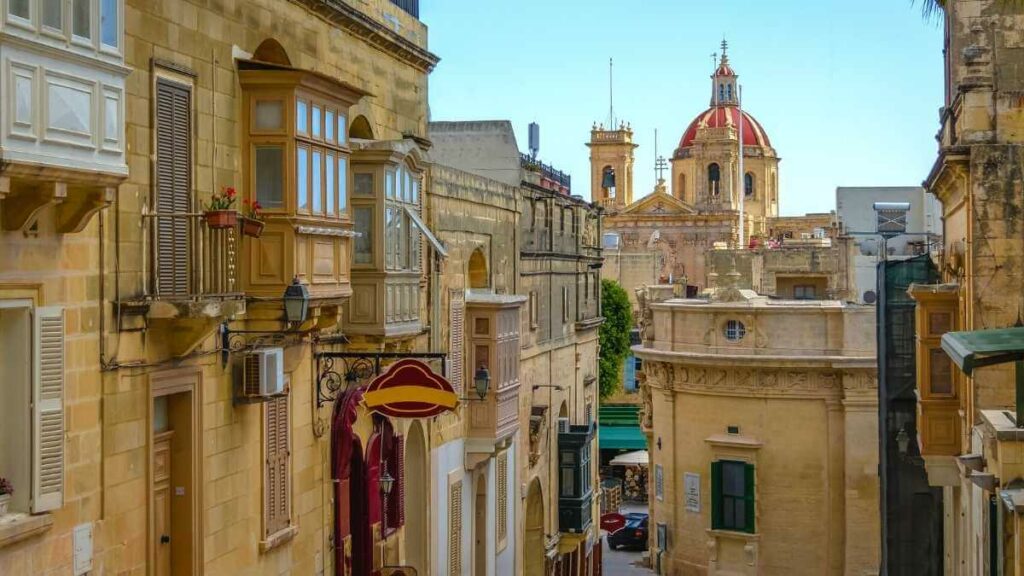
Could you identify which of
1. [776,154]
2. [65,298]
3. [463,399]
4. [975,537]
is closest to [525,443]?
[463,399]

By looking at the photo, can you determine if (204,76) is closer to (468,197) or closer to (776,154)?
(468,197)

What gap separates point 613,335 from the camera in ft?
253

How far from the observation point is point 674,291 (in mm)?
49062

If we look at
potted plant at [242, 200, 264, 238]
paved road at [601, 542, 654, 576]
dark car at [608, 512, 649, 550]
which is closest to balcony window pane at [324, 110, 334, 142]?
potted plant at [242, 200, 264, 238]

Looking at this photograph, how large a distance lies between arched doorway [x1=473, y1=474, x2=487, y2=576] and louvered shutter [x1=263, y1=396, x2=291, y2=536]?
32.9 ft

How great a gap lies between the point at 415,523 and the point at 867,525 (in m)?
14.5

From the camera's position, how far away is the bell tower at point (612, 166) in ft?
382

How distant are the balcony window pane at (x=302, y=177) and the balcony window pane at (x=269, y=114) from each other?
30 centimetres

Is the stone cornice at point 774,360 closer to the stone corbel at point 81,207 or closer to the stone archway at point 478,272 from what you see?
the stone archway at point 478,272

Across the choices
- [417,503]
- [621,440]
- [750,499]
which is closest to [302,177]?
[417,503]

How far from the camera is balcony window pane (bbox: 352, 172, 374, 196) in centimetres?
1602

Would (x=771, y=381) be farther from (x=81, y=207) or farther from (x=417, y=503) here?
(x=81, y=207)

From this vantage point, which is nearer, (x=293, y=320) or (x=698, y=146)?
(x=293, y=320)

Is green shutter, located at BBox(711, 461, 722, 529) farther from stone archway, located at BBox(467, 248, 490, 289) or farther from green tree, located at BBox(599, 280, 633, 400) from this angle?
green tree, located at BBox(599, 280, 633, 400)
